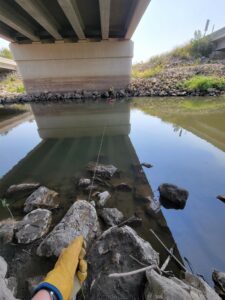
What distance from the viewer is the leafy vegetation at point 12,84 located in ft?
55.5

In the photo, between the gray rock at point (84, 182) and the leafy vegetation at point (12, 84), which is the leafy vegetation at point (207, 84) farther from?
the leafy vegetation at point (12, 84)

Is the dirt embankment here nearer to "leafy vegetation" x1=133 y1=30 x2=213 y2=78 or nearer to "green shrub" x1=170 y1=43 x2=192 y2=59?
"leafy vegetation" x1=133 y1=30 x2=213 y2=78

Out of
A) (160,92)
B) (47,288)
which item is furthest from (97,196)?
(160,92)

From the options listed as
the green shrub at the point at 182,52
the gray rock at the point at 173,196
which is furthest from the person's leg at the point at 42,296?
the green shrub at the point at 182,52

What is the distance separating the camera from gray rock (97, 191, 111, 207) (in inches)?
94.5

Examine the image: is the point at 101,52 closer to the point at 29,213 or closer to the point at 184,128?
the point at 184,128

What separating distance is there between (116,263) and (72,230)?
54cm

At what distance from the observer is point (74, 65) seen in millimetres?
13016

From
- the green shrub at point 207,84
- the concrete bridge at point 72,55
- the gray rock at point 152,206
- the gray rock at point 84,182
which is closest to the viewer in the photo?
the gray rock at point 152,206

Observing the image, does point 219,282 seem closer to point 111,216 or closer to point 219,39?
point 111,216

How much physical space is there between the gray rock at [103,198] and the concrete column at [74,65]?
1197cm

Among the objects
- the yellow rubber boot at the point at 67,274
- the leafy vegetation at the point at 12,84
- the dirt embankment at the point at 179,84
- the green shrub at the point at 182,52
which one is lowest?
the leafy vegetation at the point at 12,84

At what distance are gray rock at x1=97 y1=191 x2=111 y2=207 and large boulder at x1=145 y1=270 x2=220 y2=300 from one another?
1.17m

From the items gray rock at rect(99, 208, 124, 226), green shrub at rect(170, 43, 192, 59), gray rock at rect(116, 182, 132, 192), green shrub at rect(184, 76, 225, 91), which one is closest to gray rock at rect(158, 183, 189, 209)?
gray rock at rect(116, 182, 132, 192)
